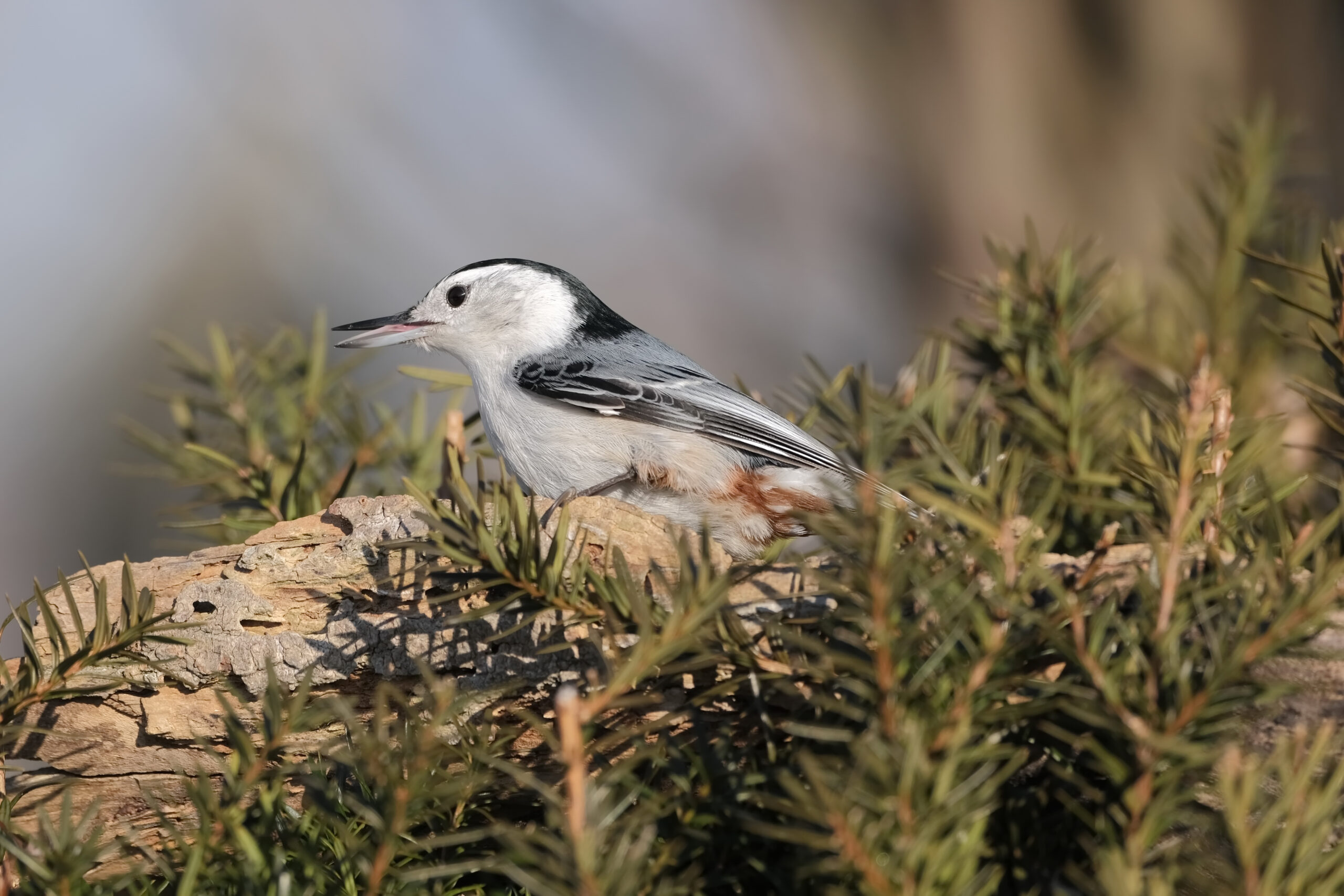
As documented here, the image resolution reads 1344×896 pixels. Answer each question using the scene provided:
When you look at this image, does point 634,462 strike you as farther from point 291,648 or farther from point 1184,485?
point 1184,485

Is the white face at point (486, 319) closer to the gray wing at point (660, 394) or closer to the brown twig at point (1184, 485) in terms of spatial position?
the gray wing at point (660, 394)

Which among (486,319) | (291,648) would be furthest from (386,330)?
(291,648)

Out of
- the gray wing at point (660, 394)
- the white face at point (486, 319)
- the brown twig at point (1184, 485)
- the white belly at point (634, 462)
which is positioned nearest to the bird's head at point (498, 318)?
the white face at point (486, 319)

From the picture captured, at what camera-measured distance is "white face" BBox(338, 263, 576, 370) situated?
2258mm

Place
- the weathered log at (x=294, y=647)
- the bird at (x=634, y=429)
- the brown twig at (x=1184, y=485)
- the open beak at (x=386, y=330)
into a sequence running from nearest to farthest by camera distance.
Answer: the brown twig at (x=1184, y=485) → the weathered log at (x=294, y=647) → the bird at (x=634, y=429) → the open beak at (x=386, y=330)

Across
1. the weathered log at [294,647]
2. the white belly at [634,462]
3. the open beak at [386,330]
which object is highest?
the open beak at [386,330]

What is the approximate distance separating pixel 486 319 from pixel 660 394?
0.54 meters

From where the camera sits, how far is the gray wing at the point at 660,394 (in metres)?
1.83

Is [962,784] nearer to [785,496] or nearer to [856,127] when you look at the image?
[785,496]

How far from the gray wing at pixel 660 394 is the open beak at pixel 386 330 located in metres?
0.32

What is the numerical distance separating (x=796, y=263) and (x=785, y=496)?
262 cm

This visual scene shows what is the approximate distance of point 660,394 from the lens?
2002 millimetres

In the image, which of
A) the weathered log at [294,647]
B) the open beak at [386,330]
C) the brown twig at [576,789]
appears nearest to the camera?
the brown twig at [576,789]

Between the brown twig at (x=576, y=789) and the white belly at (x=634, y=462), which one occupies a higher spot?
the white belly at (x=634, y=462)
